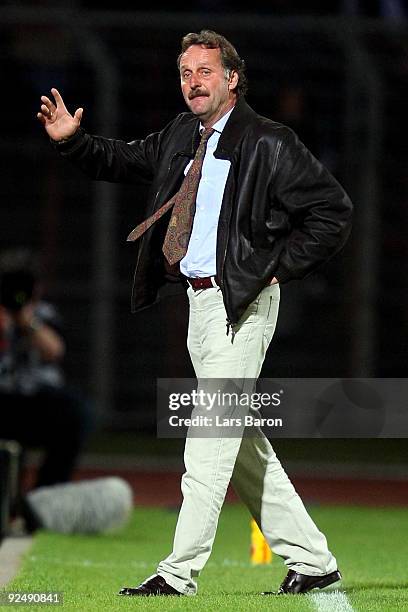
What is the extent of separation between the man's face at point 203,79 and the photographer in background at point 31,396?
12.2 feet

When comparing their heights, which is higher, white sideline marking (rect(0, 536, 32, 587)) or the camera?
the camera

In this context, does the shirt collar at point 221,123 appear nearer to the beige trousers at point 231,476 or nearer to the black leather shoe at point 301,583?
the beige trousers at point 231,476

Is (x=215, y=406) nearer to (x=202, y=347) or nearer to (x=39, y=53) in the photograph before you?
(x=202, y=347)

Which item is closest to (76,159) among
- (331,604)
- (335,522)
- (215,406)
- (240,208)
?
(240,208)

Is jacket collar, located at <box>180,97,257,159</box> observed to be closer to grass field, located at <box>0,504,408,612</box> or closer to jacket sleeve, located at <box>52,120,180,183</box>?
jacket sleeve, located at <box>52,120,180,183</box>

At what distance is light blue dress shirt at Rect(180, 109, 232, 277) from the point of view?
17.4 feet

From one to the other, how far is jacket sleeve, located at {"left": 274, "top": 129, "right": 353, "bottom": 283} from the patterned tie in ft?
1.01

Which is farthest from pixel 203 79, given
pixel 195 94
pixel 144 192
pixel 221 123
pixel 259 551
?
pixel 144 192

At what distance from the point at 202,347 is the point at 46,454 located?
3759 mm

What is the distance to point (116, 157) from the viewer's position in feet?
18.6

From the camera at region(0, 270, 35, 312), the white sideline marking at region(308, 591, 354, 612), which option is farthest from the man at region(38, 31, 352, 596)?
the camera at region(0, 270, 35, 312)

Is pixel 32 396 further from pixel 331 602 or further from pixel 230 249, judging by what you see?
pixel 331 602

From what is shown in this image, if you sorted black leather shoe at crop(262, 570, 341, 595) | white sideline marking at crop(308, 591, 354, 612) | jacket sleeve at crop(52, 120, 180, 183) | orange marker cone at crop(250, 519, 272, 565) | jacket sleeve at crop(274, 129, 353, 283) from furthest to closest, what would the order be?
orange marker cone at crop(250, 519, 272, 565) → jacket sleeve at crop(52, 120, 180, 183) → black leather shoe at crop(262, 570, 341, 595) → jacket sleeve at crop(274, 129, 353, 283) → white sideline marking at crop(308, 591, 354, 612)

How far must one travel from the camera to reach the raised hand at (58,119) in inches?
217
